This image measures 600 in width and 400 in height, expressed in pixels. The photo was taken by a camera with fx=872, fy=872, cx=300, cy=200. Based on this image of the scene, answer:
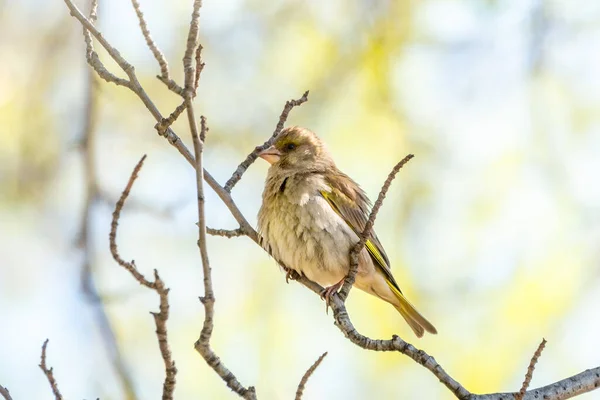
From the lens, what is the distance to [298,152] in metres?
7.38

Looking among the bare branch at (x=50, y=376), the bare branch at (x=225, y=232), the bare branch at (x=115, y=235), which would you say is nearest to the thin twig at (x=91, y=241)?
the bare branch at (x=225, y=232)

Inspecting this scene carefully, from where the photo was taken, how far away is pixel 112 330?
5.78 metres

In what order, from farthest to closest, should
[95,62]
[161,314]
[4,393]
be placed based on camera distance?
1. [95,62]
2. [4,393]
3. [161,314]

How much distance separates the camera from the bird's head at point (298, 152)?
721 centimetres

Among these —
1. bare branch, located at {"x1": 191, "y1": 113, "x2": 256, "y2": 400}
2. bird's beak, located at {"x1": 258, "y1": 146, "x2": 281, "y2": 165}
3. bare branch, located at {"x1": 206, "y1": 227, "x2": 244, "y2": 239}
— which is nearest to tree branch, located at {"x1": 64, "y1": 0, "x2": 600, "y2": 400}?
bare branch, located at {"x1": 191, "y1": 113, "x2": 256, "y2": 400}

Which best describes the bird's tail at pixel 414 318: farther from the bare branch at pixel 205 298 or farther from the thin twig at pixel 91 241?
the bare branch at pixel 205 298

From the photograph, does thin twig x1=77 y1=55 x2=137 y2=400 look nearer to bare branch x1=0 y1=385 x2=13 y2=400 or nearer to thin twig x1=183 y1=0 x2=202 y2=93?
bare branch x1=0 y1=385 x2=13 y2=400

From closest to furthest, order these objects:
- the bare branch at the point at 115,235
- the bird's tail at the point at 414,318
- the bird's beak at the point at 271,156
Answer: the bare branch at the point at 115,235
the bird's tail at the point at 414,318
the bird's beak at the point at 271,156

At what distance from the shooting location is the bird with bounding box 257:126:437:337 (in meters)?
6.36

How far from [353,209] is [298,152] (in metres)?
0.86

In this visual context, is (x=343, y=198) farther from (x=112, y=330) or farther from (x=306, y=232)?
(x=112, y=330)

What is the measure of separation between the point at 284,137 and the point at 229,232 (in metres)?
2.03

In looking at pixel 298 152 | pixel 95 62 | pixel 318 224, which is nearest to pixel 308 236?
pixel 318 224

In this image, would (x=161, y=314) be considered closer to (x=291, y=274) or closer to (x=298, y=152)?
(x=291, y=274)
